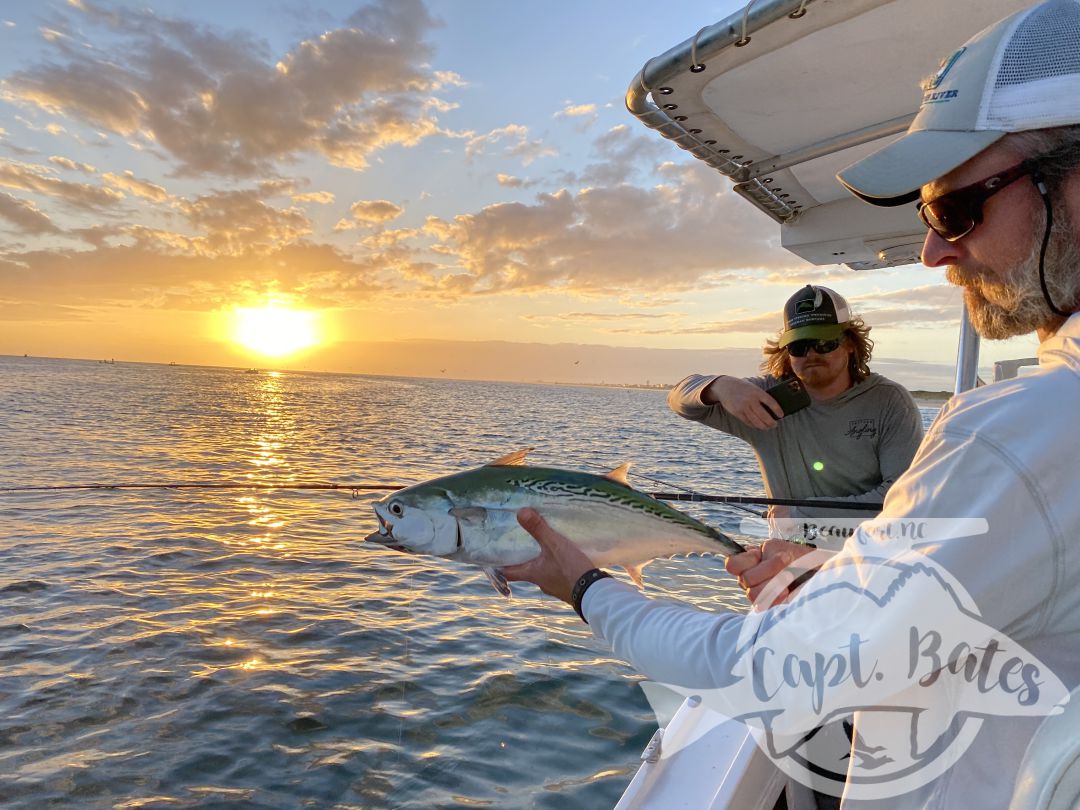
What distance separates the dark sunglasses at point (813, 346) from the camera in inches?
165

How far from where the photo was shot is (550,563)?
248 cm

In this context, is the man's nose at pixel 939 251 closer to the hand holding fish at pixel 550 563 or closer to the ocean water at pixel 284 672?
the hand holding fish at pixel 550 563

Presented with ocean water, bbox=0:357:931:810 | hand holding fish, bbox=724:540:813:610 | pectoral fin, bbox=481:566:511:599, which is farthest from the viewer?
ocean water, bbox=0:357:931:810

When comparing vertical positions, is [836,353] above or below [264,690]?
above

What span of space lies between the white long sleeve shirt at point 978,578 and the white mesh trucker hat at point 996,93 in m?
0.47

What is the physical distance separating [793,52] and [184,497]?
1544 centimetres

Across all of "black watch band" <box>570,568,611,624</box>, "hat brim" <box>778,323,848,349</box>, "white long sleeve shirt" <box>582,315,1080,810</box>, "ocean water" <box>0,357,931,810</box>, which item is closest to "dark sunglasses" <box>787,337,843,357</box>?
"hat brim" <box>778,323,848,349</box>

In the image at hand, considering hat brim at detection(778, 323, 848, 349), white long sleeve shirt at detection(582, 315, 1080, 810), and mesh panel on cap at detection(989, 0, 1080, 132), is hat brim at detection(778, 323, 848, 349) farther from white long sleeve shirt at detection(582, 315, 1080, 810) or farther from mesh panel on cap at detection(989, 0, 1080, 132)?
white long sleeve shirt at detection(582, 315, 1080, 810)

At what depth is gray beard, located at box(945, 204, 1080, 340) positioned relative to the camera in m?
1.47

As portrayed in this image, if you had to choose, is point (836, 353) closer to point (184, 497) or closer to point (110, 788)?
point (110, 788)

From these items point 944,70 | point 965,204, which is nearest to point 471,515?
point 965,204

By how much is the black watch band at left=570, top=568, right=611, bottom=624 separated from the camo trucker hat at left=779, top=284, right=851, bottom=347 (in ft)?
8.76

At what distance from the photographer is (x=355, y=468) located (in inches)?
789

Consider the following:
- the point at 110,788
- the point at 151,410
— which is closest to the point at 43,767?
the point at 110,788
